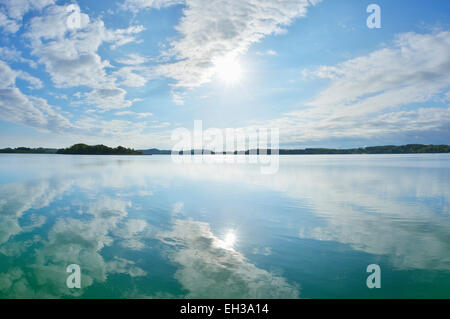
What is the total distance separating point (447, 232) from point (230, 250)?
10.2m

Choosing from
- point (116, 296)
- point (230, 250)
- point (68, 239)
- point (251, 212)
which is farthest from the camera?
point (251, 212)

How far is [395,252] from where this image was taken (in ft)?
30.4

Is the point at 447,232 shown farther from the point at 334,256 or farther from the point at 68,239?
the point at 68,239

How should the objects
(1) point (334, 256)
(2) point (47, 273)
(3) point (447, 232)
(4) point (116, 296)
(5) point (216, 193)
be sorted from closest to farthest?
(4) point (116, 296), (2) point (47, 273), (1) point (334, 256), (3) point (447, 232), (5) point (216, 193)

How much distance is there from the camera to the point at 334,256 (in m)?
8.95

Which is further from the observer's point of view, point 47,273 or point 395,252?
point 395,252

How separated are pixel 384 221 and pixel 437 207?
6224mm

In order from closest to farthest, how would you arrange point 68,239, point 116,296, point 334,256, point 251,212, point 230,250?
1. point 116,296
2. point 334,256
3. point 230,250
4. point 68,239
5. point 251,212

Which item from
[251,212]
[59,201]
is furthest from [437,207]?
[59,201]

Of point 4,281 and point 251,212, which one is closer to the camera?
point 4,281

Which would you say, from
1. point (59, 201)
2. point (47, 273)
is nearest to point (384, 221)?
point (47, 273)

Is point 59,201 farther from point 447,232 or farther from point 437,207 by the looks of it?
point 437,207
